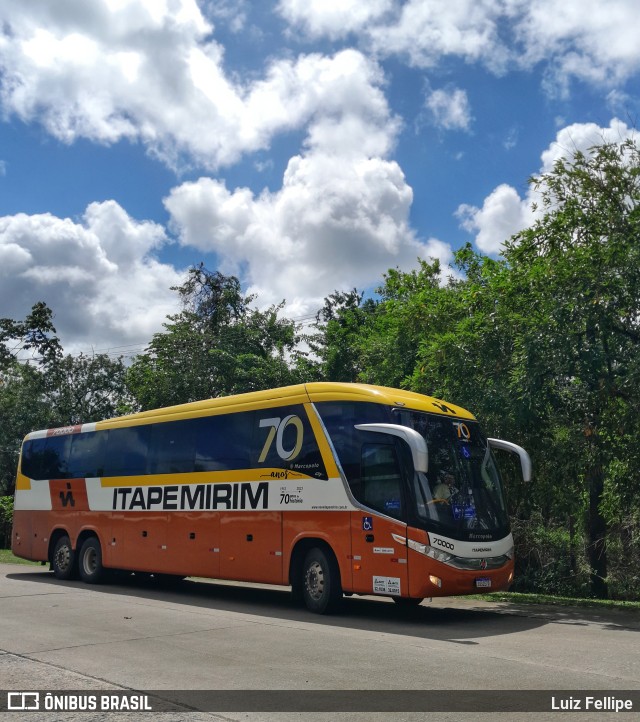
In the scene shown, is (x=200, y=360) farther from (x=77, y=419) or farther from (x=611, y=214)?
(x=611, y=214)

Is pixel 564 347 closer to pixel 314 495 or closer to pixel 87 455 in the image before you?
pixel 314 495

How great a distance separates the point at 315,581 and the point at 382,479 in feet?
7.26

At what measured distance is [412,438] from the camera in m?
11.6

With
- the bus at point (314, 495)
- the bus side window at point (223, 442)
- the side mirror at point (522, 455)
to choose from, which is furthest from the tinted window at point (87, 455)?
the side mirror at point (522, 455)

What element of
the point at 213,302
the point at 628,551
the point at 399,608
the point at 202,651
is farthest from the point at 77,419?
the point at 202,651

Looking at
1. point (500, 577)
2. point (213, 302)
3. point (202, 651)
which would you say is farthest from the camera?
point (213, 302)

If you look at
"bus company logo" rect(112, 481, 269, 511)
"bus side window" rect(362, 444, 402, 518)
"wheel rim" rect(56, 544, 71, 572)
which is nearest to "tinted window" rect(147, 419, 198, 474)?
"bus company logo" rect(112, 481, 269, 511)

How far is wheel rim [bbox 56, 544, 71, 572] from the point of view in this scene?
19.7 m

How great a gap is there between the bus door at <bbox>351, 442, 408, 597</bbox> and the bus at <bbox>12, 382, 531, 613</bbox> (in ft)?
0.05

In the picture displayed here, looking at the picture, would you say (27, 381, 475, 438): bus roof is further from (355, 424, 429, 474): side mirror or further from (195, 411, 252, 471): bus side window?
(355, 424, 429, 474): side mirror

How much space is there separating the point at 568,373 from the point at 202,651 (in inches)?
343

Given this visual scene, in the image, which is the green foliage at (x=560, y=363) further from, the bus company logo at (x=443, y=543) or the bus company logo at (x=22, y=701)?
the bus company logo at (x=22, y=701)

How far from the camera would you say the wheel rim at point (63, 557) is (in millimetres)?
19672

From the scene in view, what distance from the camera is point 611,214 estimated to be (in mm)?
15938
